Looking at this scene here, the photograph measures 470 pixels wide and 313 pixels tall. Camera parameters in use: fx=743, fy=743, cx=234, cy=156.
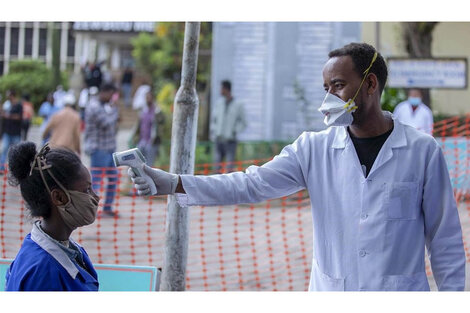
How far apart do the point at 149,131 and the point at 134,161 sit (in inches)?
395

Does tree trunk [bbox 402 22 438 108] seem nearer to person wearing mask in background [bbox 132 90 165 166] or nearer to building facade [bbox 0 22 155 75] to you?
person wearing mask in background [bbox 132 90 165 166]

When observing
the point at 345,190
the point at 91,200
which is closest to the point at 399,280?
the point at 345,190

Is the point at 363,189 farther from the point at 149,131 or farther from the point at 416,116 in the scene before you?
the point at 149,131

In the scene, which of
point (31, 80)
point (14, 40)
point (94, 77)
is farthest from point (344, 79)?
point (14, 40)

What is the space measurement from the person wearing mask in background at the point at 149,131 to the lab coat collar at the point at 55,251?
1001 cm

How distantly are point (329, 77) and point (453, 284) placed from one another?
107 centimetres

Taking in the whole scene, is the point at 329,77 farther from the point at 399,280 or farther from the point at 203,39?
the point at 203,39

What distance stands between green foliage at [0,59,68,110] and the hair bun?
2756 centimetres

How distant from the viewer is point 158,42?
29.2 m

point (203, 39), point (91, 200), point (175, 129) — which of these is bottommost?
point (91, 200)

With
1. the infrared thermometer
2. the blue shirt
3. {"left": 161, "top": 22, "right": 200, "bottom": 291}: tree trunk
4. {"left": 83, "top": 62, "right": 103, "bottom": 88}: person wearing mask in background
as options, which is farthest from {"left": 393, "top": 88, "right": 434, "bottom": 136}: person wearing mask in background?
{"left": 83, "top": 62, "right": 103, "bottom": 88}: person wearing mask in background

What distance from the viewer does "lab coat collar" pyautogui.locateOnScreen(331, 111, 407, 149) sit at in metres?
3.32
